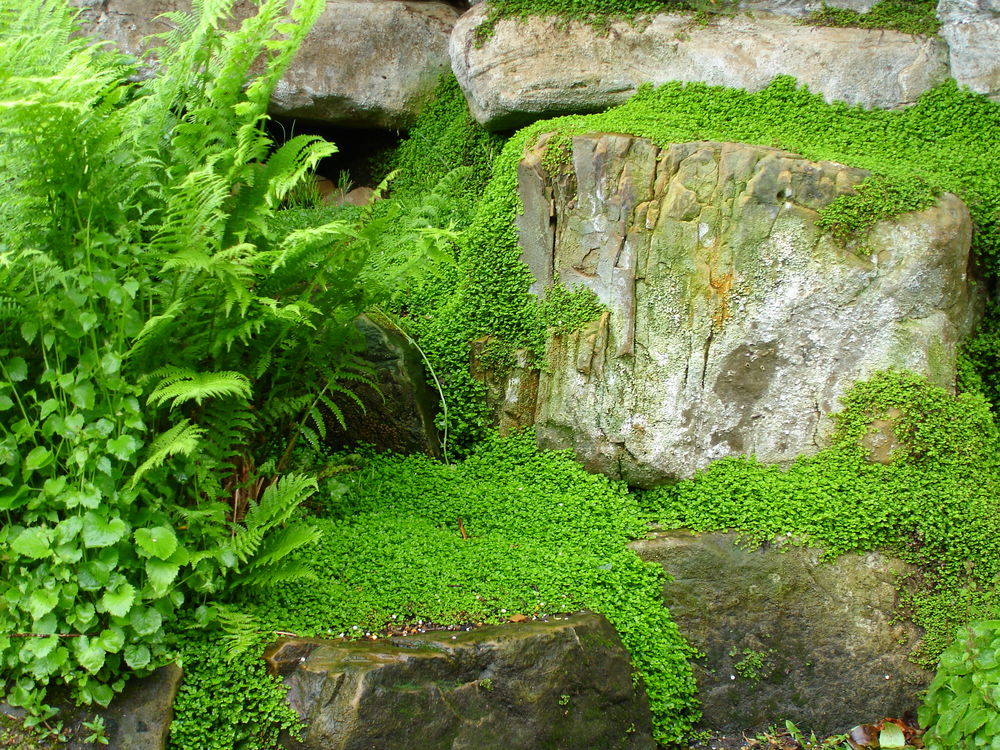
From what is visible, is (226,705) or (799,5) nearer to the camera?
(226,705)

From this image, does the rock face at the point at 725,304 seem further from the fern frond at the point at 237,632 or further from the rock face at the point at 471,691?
the fern frond at the point at 237,632

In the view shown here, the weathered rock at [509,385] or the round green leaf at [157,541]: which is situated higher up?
the round green leaf at [157,541]

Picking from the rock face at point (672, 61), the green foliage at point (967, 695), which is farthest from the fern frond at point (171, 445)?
the rock face at point (672, 61)

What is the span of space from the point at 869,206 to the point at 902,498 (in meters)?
1.64

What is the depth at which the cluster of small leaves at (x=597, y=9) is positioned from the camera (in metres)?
6.34

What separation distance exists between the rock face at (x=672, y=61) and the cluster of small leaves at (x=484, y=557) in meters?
2.58

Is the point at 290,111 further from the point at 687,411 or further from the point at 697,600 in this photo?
the point at 697,600

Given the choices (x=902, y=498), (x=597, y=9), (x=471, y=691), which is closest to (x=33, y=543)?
(x=471, y=691)

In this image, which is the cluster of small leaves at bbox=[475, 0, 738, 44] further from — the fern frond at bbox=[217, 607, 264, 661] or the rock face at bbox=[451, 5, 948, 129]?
the fern frond at bbox=[217, 607, 264, 661]

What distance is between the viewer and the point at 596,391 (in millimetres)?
5242

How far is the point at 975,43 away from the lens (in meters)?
5.83

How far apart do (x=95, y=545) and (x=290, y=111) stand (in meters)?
4.70

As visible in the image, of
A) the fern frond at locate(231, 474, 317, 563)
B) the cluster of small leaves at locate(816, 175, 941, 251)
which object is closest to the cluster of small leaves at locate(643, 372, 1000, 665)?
the cluster of small leaves at locate(816, 175, 941, 251)

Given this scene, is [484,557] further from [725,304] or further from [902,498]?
[902,498]
